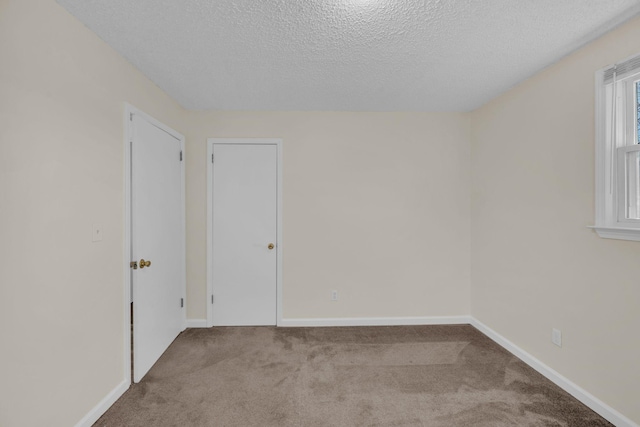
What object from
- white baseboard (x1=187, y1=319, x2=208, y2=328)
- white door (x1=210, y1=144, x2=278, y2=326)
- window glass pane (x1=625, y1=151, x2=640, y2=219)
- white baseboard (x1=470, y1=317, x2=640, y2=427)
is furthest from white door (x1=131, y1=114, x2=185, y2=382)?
window glass pane (x1=625, y1=151, x2=640, y2=219)

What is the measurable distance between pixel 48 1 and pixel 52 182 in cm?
95

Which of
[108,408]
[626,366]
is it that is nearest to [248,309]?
[108,408]

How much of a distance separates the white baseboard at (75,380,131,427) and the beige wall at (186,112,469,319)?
115 centimetres

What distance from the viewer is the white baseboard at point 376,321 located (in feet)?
10.6

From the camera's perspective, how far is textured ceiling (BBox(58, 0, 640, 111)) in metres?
1.58

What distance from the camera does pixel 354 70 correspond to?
2260 millimetres

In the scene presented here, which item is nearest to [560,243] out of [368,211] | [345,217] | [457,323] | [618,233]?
[618,233]

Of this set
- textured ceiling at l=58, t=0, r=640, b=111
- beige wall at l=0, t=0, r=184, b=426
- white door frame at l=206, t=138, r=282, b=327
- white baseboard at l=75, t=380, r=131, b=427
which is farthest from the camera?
white door frame at l=206, t=138, r=282, b=327

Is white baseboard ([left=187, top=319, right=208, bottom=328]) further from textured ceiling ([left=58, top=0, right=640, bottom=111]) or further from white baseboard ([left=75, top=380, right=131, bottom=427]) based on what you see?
textured ceiling ([left=58, top=0, right=640, bottom=111])

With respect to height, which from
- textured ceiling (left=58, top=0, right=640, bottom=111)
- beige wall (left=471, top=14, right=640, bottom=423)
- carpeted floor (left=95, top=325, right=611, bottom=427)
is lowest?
carpeted floor (left=95, top=325, right=611, bottom=427)

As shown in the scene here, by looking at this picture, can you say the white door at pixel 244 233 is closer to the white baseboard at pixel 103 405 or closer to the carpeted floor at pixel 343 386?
the carpeted floor at pixel 343 386

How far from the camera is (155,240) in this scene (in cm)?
249

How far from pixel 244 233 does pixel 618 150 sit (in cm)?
316

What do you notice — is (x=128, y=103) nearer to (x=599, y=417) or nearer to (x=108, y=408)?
(x=108, y=408)
